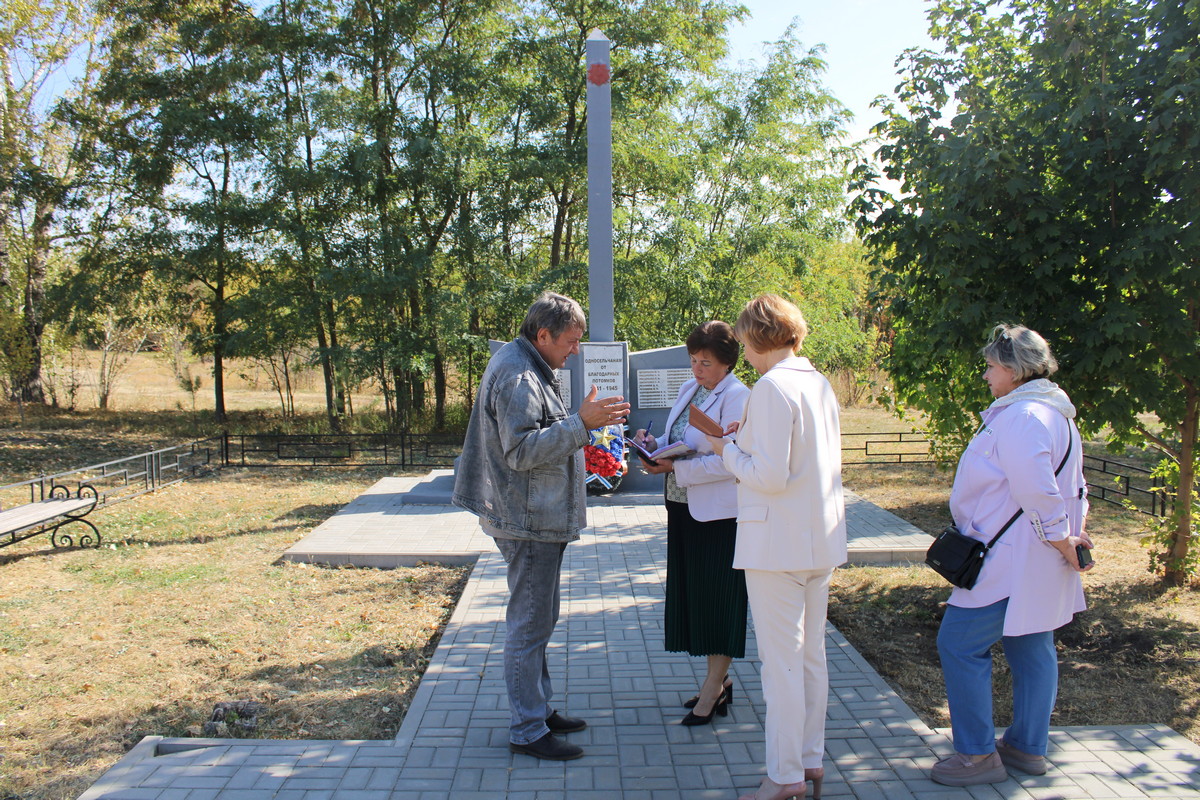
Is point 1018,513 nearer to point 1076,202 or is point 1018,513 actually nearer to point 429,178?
point 1076,202

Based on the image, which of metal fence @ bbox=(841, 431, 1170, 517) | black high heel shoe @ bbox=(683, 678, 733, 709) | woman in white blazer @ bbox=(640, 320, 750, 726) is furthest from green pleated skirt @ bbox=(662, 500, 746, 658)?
metal fence @ bbox=(841, 431, 1170, 517)

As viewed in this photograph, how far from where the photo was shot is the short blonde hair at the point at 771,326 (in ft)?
9.80

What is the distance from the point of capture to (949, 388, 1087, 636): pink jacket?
9.82ft

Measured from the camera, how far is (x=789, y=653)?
2910mm

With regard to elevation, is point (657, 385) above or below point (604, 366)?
below

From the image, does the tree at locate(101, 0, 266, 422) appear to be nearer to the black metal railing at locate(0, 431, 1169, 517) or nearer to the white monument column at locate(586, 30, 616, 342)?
the black metal railing at locate(0, 431, 1169, 517)

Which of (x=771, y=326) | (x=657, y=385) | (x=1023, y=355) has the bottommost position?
(x=657, y=385)

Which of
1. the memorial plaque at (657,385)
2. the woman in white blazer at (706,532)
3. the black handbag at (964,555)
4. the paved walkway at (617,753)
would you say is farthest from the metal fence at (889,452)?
the black handbag at (964,555)

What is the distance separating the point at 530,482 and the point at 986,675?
76.1 inches

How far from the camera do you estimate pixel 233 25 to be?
1711 centimetres

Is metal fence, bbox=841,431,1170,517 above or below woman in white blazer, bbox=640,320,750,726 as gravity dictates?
below

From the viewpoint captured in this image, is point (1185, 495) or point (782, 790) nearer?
point (782, 790)

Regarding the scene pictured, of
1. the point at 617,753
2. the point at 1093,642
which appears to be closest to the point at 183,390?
the point at 617,753

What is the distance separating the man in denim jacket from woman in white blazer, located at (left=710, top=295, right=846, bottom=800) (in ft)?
2.08
